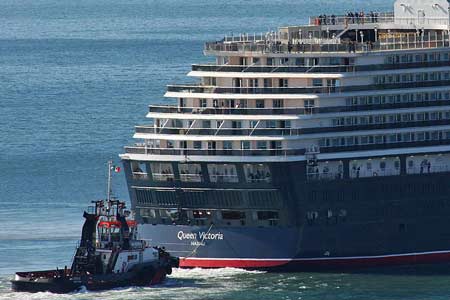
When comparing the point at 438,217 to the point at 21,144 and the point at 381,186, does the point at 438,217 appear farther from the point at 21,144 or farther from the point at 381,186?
the point at 21,144

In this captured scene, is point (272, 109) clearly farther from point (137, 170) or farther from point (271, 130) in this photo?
point (137, 170)

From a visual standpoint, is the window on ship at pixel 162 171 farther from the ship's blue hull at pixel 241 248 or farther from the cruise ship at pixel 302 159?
the ship's blue hull at pixel 241 248

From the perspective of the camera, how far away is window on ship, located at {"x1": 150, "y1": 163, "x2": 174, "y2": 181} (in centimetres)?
13488

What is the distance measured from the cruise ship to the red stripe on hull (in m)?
0.05

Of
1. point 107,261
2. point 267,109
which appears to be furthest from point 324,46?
point 107,261

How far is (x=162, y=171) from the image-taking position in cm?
13525

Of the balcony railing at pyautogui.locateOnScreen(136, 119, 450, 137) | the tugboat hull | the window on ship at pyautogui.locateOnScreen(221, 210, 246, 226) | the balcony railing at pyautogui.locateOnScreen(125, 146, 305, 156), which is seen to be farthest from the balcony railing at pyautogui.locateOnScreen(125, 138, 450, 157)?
the tugboat hull

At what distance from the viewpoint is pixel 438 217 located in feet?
451

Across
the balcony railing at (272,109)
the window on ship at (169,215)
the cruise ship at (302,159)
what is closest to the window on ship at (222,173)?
the cruise ship at (302,159)

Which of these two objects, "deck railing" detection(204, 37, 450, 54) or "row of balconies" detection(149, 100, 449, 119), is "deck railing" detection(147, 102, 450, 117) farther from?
"deck railing" detection(204, 37, 450, 54)

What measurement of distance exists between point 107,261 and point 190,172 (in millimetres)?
6980

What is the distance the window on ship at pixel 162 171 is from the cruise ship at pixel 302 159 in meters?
0.05

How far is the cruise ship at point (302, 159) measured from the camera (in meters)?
134

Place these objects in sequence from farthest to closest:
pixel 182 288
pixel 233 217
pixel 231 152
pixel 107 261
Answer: pixel 231 152
pixel 233 217
pixel 107 261
pixel 182 288
